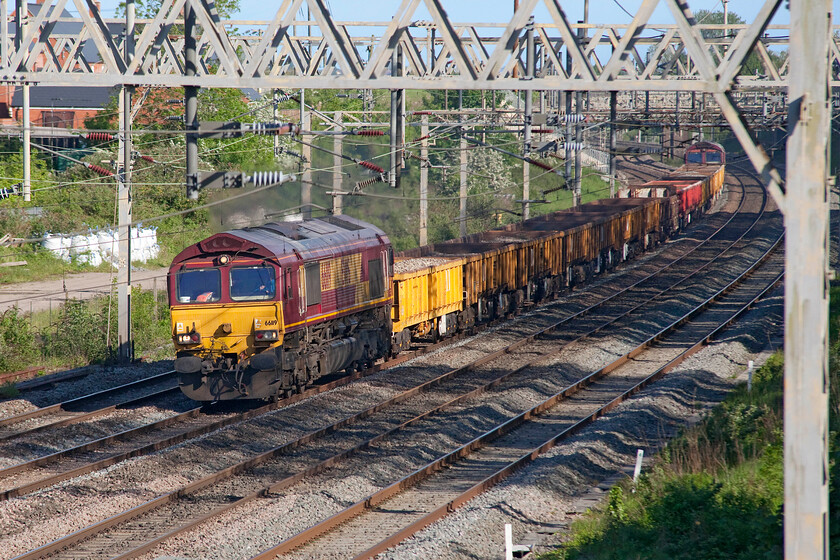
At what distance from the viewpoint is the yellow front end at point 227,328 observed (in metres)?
17.5

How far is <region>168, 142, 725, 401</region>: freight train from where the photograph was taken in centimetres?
1752

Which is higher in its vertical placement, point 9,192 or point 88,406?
point 9,192

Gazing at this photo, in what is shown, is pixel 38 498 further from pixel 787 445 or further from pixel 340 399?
pixel 787 445

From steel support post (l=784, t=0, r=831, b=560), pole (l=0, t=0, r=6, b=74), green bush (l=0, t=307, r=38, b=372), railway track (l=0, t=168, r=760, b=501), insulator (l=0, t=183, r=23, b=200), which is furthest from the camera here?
green bush (l=0, t=307, r=38, b=372)

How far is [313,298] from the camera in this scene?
18.8m

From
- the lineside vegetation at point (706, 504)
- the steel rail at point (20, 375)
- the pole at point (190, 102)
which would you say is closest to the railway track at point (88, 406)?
the steel rail at point (20, 375)

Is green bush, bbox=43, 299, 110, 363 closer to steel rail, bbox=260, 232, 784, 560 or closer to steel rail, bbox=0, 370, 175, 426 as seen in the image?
steel rail, bbox=0, 370, 175, 426

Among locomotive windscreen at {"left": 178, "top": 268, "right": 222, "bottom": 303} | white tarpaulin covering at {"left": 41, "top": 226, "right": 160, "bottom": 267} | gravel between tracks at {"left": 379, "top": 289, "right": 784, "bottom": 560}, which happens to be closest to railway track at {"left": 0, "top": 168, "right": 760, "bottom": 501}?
locomotive windscreen at {"left": 178, "top": 268, "right": 222, "bottom": 303}

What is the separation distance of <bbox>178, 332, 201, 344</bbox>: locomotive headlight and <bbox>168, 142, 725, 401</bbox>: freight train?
0.02 meters

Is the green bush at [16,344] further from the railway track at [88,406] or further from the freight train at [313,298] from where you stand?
the freight train at [313,298]

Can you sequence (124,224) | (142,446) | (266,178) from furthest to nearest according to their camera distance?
(124,224) < (142,446) < (266,178)

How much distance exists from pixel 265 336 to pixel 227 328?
0.69 metres

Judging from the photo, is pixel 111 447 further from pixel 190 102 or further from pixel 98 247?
pixel 98 247

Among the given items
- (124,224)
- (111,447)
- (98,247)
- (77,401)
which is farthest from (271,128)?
(98,247)
